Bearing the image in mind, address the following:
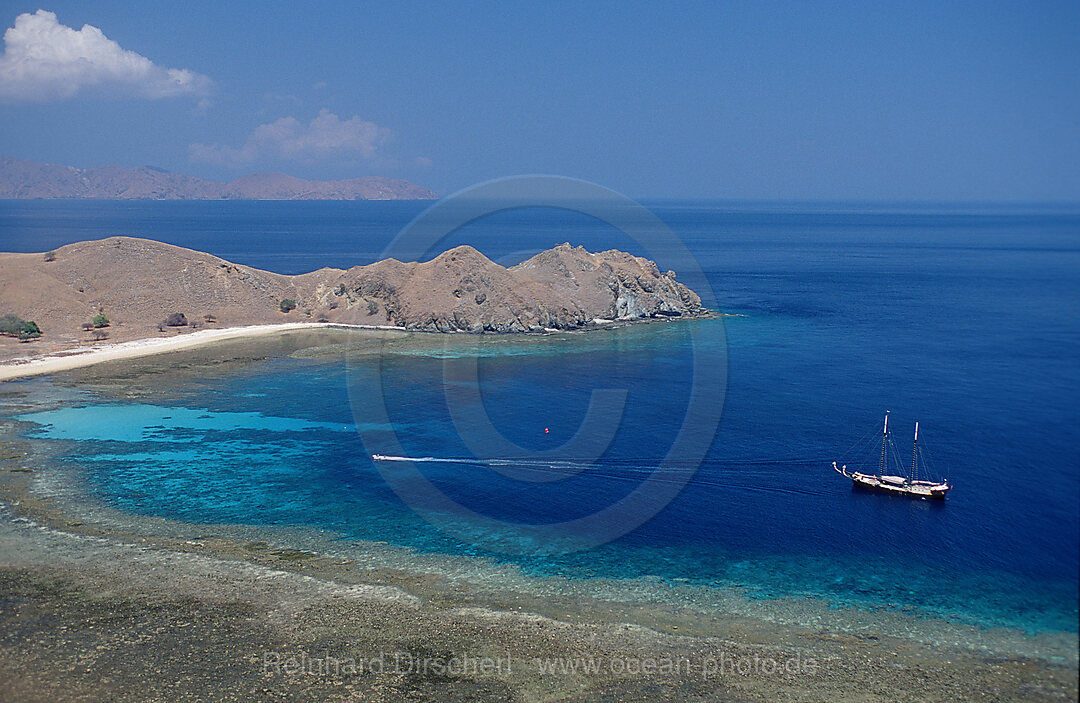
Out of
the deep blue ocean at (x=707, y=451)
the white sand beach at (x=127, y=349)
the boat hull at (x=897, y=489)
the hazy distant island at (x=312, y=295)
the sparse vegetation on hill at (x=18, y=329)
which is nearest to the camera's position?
the deep blue ocean at (x=707, y=451)

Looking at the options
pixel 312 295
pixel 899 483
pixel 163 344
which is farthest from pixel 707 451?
pixel 312 295

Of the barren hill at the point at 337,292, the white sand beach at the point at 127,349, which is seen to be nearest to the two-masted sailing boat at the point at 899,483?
the barren hill at the point at 337,292

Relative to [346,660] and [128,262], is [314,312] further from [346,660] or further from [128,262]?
[346,660]

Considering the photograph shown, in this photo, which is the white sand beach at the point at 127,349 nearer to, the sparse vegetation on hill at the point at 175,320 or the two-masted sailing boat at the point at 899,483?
the sparse vegetation on hill at the point at 175,320

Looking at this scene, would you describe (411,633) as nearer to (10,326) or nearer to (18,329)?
(18,329)

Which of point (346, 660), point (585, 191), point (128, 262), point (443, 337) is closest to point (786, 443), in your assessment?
point (585, 191)

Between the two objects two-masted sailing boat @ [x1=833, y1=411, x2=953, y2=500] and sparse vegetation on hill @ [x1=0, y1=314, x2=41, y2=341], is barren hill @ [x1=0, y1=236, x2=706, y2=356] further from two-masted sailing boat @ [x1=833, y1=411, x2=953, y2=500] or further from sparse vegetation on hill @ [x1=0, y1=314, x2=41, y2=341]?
two-masted sailing boat @ [x1=833, y1=411, x2=953, y2=500]
